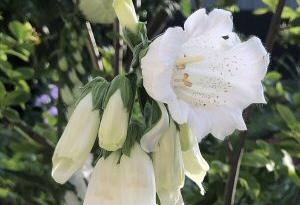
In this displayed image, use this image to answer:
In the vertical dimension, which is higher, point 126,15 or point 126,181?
point 126,15

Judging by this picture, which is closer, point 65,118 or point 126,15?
point 126,15

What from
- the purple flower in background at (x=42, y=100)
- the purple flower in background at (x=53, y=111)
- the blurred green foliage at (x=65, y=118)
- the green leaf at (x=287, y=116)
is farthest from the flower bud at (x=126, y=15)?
the purple flower in background at (x=42, y=100)

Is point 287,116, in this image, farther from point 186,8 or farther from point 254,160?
point 186,8

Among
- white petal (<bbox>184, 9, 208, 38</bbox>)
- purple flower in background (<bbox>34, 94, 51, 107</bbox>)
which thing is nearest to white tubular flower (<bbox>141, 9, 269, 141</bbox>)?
white petal (<bbox>184, 9, 208, 38</bbox>)

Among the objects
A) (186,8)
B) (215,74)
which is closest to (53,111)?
(186,8)

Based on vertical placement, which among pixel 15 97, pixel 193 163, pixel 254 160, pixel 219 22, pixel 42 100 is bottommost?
pixel 42 100

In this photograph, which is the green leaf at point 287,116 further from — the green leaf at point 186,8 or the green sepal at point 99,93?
the green sepal at point 99,93
